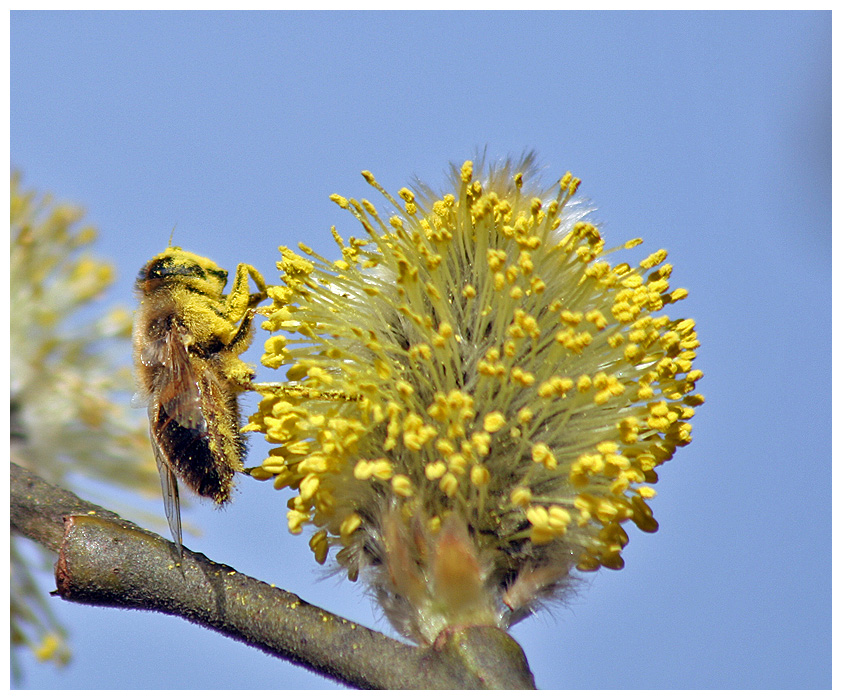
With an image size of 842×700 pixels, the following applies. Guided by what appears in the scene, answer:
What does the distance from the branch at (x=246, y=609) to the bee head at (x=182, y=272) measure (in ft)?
1.70

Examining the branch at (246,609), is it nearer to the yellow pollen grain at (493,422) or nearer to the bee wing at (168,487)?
the bee wing at (168,487)

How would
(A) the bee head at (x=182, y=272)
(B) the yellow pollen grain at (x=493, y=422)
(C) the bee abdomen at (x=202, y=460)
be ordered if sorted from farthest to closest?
(A) the bee head at (x=182, y=272) < (C) the bee abdomen at (x=202, y=460) < (B) the yellow pollen grain at (x=493, y=422)

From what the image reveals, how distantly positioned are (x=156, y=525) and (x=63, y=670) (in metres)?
0.47

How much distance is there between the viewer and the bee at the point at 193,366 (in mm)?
1662

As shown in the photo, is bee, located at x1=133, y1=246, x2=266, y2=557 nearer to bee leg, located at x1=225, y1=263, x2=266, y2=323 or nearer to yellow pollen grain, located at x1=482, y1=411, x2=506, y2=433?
bee leg, located at x1=225, y1=263, x2=266, y2=323

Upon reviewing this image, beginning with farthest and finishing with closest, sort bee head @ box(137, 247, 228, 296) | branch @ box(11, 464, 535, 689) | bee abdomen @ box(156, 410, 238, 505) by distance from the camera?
bee head @ box(137, 247, 228, 296) → bee abdomen @ box(156, 410, 238, 505) → branch @ box(11, 464, 535, 689)

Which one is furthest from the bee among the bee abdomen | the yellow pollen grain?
the yellow pollen grain

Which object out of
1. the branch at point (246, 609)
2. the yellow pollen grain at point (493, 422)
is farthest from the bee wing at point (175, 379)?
the yellow pollen grain at point (493, 422)

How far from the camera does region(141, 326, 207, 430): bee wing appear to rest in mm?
1687

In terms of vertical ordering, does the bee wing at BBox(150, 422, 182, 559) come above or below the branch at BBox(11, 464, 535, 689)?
above

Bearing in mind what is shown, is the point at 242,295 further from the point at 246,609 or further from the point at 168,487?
the point at 246,609

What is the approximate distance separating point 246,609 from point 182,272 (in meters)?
0.72

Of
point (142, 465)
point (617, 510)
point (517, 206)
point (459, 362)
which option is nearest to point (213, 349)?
point (459, 362)

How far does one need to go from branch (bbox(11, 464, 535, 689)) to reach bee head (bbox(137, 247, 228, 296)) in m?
0.52
